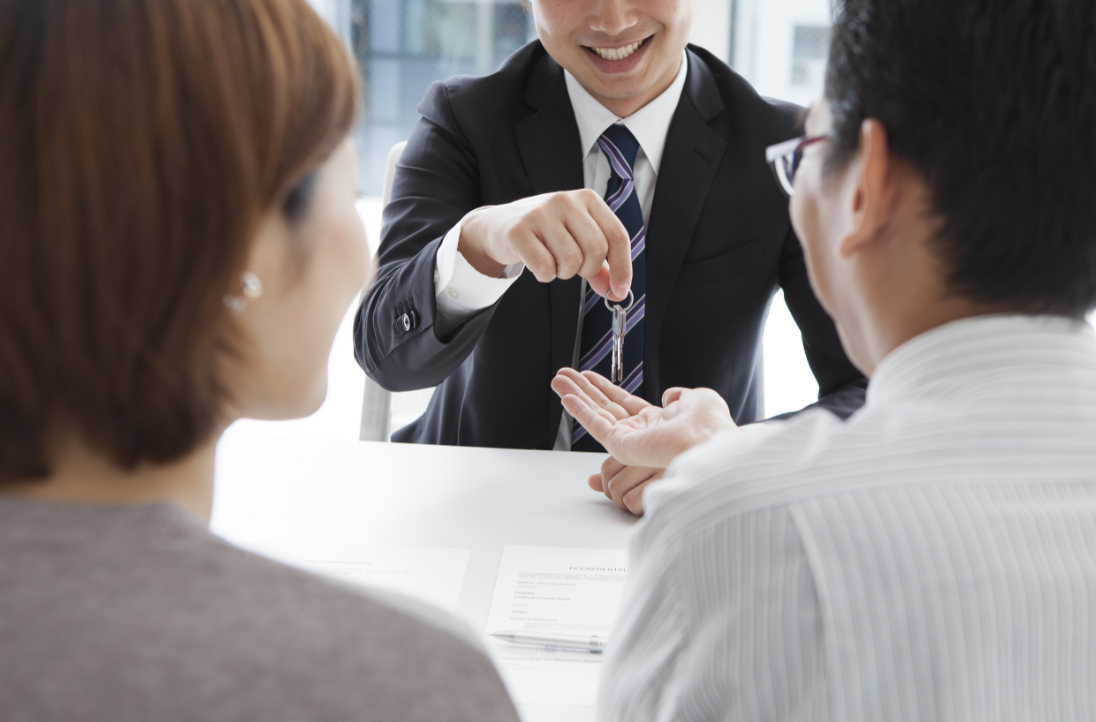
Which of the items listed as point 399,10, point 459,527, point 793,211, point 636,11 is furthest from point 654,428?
point 399,10

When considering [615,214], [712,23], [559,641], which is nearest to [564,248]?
[615,214]

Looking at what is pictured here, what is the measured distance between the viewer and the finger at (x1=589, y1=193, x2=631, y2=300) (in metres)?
1.29

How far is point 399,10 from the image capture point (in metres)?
3.34

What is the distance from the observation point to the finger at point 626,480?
1.23 m

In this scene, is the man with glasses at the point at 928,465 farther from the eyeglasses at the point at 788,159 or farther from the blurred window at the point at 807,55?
the blurred window at the point at 807,55

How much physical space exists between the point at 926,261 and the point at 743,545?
0.25m

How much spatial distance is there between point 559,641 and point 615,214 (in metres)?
0.85

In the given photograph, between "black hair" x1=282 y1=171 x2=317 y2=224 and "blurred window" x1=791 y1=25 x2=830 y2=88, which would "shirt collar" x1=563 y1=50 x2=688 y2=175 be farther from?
"blurred window" x1=791 y1=25 x2=830 y2=88

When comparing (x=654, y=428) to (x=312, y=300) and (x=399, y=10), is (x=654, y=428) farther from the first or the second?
(x=399, y=10)

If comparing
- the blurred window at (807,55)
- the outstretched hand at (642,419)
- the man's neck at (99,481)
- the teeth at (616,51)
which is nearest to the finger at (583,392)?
the outstretched hand at (642,419)

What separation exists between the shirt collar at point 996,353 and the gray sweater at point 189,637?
14.6 inches

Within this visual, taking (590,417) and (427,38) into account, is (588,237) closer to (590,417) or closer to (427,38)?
(590,417)

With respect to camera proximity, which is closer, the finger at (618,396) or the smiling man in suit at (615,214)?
the finger at (618,396)

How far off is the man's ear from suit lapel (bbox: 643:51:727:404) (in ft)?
3.17
